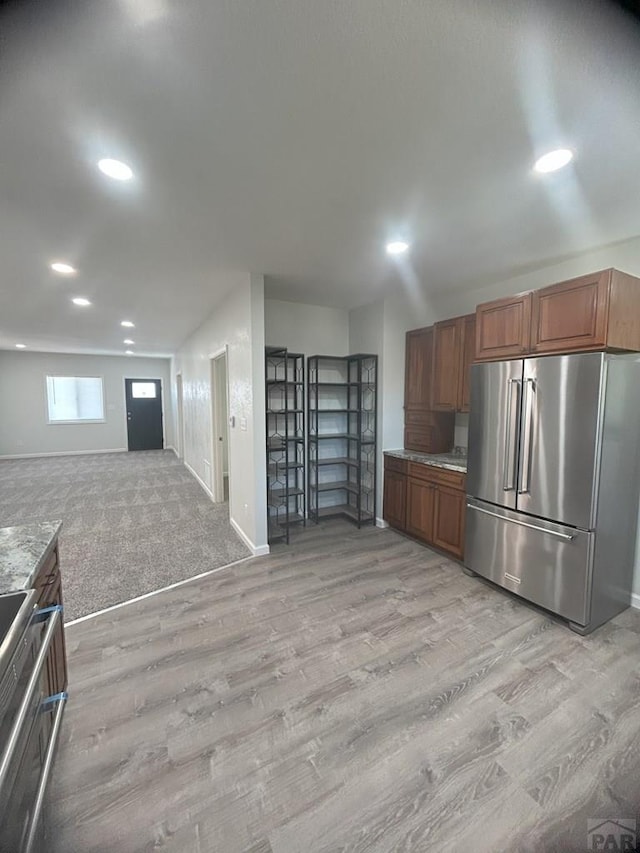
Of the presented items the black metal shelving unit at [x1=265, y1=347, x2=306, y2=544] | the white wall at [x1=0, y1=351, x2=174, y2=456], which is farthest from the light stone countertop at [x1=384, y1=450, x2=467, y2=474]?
the white wall at [x1=0, y1=351, x2=174, y2=456]

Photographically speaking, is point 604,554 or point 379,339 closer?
point 604,554

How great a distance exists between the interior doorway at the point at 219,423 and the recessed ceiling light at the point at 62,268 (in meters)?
1.89

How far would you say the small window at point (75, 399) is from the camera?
8.75 metres

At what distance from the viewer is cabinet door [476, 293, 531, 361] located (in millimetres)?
2607

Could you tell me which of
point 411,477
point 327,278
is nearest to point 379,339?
point 327,278

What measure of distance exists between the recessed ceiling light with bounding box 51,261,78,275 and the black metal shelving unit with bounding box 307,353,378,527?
2482 mm

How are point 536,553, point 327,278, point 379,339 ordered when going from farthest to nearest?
Result: point 379,339 < point 327,278 < point 536,553

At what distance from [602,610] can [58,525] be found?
3.43 m

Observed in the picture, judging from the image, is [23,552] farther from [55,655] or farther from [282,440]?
[282,440]

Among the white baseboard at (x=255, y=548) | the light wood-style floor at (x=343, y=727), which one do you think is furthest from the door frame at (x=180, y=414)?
the light wood-style floor at (x=343, y=727)

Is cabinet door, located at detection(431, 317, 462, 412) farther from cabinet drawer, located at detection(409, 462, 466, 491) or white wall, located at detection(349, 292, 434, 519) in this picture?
cabinet drawer, located at detection(409, 462, 466, 491)

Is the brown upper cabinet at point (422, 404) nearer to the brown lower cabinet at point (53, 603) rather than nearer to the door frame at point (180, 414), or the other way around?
the brown lower cabinet at point (53, 603)

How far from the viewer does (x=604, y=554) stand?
2330mm

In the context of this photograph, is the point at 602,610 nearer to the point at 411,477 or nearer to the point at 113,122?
the point at 411,477
